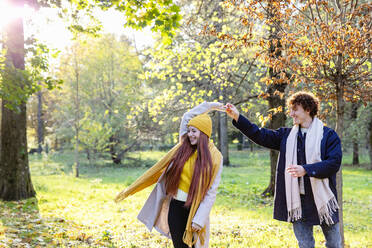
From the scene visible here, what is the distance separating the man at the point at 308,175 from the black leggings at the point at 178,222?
3.23 ft

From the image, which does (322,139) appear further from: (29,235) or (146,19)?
(29,235)

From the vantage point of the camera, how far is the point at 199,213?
10.3 ft

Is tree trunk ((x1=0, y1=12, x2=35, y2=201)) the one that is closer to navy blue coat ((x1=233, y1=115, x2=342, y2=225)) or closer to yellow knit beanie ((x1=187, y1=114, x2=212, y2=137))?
yellow knit beanie ((x1=187, y1=114, x2=212, y2=137))

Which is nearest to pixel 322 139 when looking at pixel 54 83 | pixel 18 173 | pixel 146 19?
pixel 146 19

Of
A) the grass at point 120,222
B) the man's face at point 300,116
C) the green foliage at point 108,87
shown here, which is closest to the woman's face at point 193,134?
the man's face at point 300,116

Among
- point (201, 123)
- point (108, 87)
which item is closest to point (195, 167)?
point (201, 123)

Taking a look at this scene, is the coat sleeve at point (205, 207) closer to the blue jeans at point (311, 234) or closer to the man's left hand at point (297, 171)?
the man's left hand at point (297, 171)

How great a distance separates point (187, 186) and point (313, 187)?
4.10 ft

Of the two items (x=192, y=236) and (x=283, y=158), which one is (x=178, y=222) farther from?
(x=283, y=158)

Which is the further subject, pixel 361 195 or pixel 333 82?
pixel 361 195

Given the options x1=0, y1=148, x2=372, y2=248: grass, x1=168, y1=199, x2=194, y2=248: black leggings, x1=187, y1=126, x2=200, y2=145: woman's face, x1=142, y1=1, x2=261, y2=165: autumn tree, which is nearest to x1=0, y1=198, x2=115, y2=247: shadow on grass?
x1=0, y1=148, x2=372, y2=248: grass

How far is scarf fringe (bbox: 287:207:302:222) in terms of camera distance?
3.17m

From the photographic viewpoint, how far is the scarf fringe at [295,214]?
3166mm

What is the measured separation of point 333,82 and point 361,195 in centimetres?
852
